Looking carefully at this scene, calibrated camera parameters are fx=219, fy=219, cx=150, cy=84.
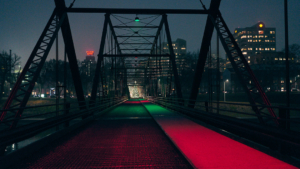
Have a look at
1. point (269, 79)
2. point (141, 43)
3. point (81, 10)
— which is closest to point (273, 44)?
point (269, 79)

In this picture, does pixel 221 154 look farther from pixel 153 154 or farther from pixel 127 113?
pixel 127 113

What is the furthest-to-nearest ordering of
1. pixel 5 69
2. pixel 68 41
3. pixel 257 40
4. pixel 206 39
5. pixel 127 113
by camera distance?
1. pixel 257 40
2. pixel 5 69
3. pixel 127 113
4. pixel 206 39
5. pixel 68 41

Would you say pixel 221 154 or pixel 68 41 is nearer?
pixel 221 154

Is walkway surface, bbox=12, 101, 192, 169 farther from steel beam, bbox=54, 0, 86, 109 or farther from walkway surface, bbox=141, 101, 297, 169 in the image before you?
steel beam, bbox=54, 0, 86, 109

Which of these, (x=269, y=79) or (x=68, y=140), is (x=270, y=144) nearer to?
(x=68, y=140)

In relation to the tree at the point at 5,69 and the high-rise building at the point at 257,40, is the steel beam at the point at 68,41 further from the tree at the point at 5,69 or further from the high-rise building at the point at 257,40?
the high-rise building at the point at 257,40

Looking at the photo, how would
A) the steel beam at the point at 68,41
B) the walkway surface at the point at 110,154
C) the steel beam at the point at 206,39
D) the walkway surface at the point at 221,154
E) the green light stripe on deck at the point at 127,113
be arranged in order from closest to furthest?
the walkway surface at the point at 221,154 → the walkway surface at the point at 110,154 → the steel beam at the point at 68,41 → the steel beam at the point at 206,39 → the green light stripe on deck at the point at 127,113

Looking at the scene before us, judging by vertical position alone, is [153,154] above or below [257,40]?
below

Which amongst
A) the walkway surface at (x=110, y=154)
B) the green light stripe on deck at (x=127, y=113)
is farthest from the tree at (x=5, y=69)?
the walkway surface at (x=110, y=154)

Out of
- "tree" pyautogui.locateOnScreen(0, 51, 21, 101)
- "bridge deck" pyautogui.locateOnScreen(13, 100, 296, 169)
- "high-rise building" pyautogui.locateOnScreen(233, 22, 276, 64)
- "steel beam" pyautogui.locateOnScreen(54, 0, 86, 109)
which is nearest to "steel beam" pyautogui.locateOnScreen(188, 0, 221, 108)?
"bridge deck" pyautogui.locateOnScreen(13, 100, 296, 169)

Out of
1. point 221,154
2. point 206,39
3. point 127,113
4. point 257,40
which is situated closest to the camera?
point 221,154

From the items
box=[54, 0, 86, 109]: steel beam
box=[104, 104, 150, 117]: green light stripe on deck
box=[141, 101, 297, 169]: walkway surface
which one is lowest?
box=[104, 104, 150, 117]: green light stripe on deck

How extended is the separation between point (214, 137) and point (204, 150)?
171 cm

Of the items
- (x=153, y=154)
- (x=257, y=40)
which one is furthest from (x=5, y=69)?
(x=257, y=40)
